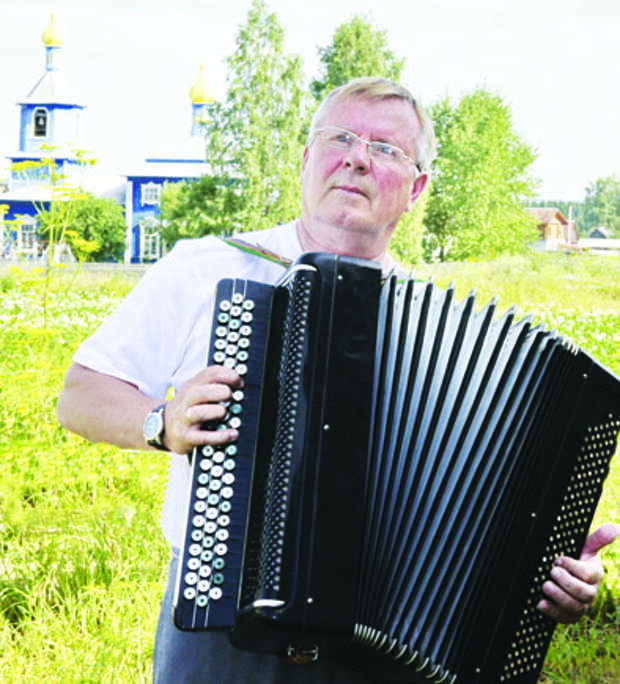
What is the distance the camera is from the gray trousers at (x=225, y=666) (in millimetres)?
2074

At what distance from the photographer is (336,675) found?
2.11m

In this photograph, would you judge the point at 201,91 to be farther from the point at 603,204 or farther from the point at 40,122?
the point at 603,204

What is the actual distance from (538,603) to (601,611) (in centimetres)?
261

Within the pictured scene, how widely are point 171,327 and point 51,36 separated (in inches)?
2132

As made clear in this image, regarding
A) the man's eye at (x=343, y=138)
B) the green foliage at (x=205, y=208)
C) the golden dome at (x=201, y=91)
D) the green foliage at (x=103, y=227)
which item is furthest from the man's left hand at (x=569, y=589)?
the golden dome at (x=201, y=91)

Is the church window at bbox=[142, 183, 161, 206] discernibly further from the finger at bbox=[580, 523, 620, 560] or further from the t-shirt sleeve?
the finger at bbox=[580, 523, 620, 560]

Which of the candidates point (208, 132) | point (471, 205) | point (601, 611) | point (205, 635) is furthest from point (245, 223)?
point (205, 635)

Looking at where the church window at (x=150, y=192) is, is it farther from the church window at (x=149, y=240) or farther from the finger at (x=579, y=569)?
the finger at (x=579, y=569)

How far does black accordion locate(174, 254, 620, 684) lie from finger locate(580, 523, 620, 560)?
31mm

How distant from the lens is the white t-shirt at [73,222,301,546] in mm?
2096

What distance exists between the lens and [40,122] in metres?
55.9

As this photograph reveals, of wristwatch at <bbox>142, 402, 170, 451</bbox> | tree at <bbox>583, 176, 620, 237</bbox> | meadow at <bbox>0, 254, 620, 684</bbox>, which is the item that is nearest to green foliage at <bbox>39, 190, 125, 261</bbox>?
meadow at <bbox>0, 254, 620, 684</bbox>

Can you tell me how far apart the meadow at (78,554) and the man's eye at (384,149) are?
49 cm

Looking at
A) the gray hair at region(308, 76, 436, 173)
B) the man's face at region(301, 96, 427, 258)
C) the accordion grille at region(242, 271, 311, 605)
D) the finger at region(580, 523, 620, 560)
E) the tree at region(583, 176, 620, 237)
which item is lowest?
the finger at region(580, 523, 620, 560)
